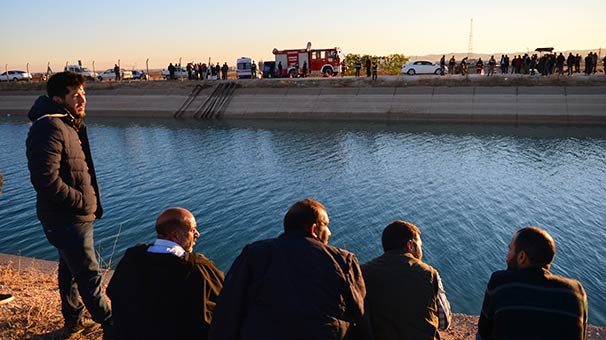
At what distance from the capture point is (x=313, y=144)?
30297mm

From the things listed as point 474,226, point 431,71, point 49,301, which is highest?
point 431,71

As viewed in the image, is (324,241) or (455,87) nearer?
(324,241)

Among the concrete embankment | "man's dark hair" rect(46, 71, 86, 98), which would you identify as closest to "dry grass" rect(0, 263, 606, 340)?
"man's dark hair" rect(46, 71, 86, 98)

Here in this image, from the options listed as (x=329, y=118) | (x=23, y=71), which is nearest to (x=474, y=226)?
(x=329, y=118)

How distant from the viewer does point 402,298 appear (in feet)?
12.9

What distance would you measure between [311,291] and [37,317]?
4.24 meters

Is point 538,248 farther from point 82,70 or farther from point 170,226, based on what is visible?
point 82,70

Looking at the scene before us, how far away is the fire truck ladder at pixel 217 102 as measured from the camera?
45.8 meters

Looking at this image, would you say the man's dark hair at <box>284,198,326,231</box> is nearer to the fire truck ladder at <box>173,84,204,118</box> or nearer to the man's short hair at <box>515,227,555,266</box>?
the man's short hair at <box>515,227,555,266</box>

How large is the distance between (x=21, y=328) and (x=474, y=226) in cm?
1252

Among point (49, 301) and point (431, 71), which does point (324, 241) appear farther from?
point (431, 71)

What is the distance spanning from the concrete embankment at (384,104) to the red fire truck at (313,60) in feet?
17.0

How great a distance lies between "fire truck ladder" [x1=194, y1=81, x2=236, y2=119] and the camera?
150 feet

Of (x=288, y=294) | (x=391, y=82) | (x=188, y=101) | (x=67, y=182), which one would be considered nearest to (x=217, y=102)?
(x=188, y=101)
